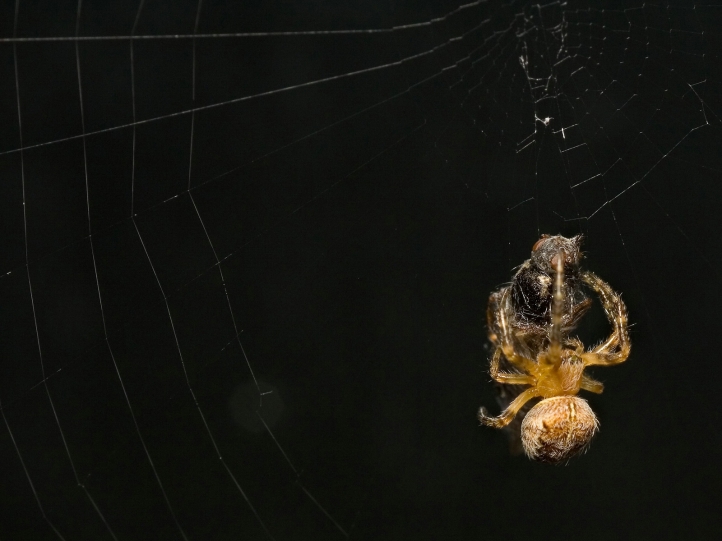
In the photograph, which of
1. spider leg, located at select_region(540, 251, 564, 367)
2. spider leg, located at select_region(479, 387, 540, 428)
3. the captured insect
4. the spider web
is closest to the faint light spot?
the spider web

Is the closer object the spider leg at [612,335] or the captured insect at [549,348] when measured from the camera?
the captured insect at [549,348]

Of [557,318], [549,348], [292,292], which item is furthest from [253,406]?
[557,318]

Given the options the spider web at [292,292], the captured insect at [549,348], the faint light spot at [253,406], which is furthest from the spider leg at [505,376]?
the faint light spot at [253,406]

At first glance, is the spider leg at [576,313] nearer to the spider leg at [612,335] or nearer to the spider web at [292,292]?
the spider leg at [612,335]

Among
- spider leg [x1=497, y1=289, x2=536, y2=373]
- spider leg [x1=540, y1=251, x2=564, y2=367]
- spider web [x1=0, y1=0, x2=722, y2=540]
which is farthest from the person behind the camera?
spider web [x1=0, y1=0, x2=722, y2=540]

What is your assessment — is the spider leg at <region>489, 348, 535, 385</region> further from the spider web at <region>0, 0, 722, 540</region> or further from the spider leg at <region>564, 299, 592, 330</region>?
the spider web at <region>0, 0, 722, 540</region>

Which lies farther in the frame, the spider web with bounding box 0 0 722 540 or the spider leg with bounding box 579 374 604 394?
the spider web with bounding box 0 0 722 540

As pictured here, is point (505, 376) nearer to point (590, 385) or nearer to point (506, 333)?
point (506, 333)

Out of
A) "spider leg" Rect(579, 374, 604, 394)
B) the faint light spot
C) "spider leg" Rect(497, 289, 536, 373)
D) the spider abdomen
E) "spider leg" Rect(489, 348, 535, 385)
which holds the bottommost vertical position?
the faint light spot
